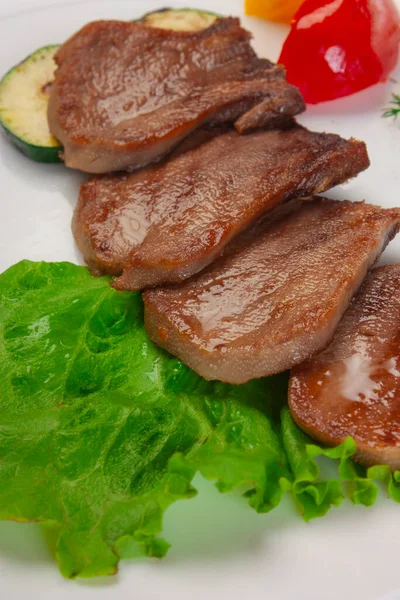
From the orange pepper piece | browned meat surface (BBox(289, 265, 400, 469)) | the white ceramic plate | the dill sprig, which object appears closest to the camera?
the white ceramic plate

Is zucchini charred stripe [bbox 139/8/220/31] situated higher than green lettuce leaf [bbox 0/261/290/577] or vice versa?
zucchini charred stripe [bbox 139/8/220/31]

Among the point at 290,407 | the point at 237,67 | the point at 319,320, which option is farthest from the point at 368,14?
the point at 290,407

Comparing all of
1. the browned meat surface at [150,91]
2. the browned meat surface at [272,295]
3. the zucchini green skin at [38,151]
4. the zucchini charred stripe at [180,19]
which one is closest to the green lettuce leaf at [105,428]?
the browned meat surface at [272,295]

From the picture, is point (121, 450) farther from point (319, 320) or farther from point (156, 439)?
point (319, 320)

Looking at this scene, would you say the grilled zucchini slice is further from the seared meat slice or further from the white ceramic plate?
the white ceramic plate

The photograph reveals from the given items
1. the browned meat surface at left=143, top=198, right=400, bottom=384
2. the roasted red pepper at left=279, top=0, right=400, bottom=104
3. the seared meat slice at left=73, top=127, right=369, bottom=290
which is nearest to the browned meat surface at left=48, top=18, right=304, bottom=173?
the seared meat slice at left=73, top=127, right=369, bottom=290
